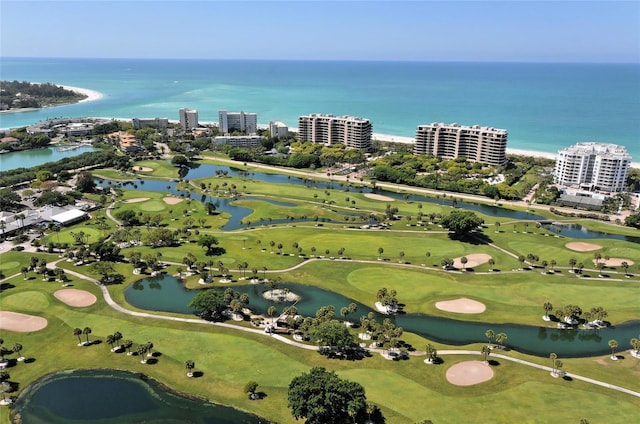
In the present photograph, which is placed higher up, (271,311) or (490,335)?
(490,335)

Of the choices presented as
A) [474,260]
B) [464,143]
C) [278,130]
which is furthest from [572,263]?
[278,130]

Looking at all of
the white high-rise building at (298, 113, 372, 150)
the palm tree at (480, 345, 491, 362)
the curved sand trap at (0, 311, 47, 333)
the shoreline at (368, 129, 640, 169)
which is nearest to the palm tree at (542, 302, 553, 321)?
A: the palm tree at (480, 345, 491, 362)

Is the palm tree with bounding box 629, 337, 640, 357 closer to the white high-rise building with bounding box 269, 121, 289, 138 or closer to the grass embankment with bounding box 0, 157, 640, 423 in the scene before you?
the grass embankment with bounding box 0, 157, 640, 423

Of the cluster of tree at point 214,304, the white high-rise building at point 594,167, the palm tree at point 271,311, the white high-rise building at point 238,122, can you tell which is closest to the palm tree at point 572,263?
the palm tree at point 271,311

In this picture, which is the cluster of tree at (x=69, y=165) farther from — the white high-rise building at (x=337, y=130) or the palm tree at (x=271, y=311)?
the palm tree at (x=271, y=311)

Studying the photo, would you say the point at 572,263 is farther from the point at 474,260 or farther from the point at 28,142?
the point at 28,142

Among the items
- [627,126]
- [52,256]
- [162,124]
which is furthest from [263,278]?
[627,126]
